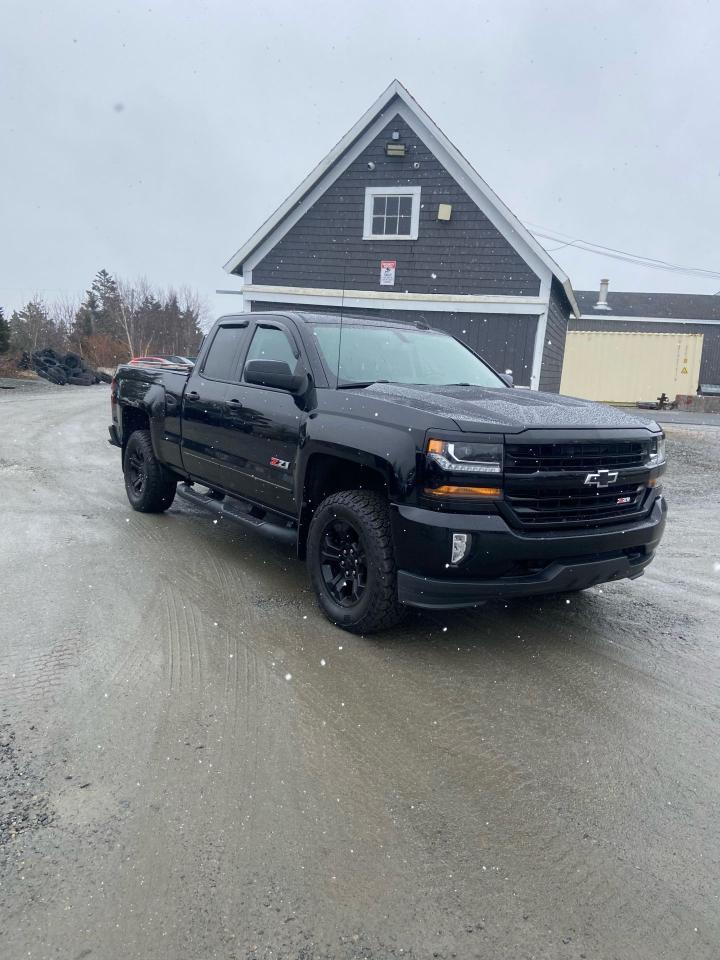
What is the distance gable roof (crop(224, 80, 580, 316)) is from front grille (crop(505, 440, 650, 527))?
448 inches

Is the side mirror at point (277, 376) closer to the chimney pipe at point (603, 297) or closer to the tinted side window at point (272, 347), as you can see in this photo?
the tinted side window at point (272, 347)

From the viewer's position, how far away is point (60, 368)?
1114 inches

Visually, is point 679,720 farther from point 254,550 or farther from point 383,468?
point 254,550

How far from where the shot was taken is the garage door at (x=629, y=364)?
25.1 meters

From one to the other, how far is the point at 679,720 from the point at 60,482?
6.99m

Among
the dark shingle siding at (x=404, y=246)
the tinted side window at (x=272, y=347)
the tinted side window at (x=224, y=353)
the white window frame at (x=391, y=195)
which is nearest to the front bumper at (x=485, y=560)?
the tinted side window at (x=272, y=347)

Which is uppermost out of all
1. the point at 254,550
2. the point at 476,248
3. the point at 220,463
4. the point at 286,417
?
the point at 476,248

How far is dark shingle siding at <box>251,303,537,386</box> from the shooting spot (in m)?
14.4

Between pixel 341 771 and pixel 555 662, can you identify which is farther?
pixel 555 662

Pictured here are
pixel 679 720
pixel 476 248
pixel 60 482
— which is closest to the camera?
pixel 679 720

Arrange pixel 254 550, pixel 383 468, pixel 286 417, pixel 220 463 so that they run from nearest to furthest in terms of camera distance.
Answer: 1. pixel 383 468
2. pixel 286 417
3. pixel 220 463
4. pixel 254 550

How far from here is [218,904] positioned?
6.29ft

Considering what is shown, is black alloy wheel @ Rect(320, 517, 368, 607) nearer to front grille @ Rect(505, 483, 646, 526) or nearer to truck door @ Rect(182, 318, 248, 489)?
front grille @ Rect(505, 483, 646, 526)

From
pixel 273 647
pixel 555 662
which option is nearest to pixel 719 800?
pixel 555 662
